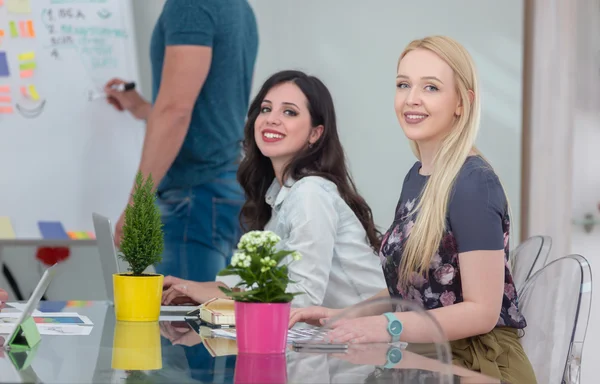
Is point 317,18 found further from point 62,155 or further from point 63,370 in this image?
point 63,370

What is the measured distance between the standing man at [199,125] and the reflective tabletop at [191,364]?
1671 millimetres

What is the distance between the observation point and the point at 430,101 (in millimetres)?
1699

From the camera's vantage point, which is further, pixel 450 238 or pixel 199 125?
pixel 199 125

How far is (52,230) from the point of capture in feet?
11.6

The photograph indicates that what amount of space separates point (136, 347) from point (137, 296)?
0.34 meters

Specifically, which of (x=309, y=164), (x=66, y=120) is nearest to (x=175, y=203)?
(x=66, y=120)

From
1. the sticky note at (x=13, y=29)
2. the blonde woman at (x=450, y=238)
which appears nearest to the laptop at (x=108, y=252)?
the blonde woman at (x=450, y=238)

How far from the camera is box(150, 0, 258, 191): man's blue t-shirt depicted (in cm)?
327

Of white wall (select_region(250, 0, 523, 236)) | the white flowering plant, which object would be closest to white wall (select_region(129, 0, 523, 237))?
white wall (select_region(250, 0, 523, 236))

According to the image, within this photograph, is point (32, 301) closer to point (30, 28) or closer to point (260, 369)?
point (260, 369)

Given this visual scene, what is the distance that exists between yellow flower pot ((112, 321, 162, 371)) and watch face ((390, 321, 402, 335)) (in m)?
0.40

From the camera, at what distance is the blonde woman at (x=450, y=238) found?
1.51 m

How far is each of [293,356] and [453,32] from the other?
108 inches

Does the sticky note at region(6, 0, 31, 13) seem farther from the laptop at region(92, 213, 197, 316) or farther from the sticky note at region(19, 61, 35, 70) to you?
the laptop at region(92, 213, 197, 316)
